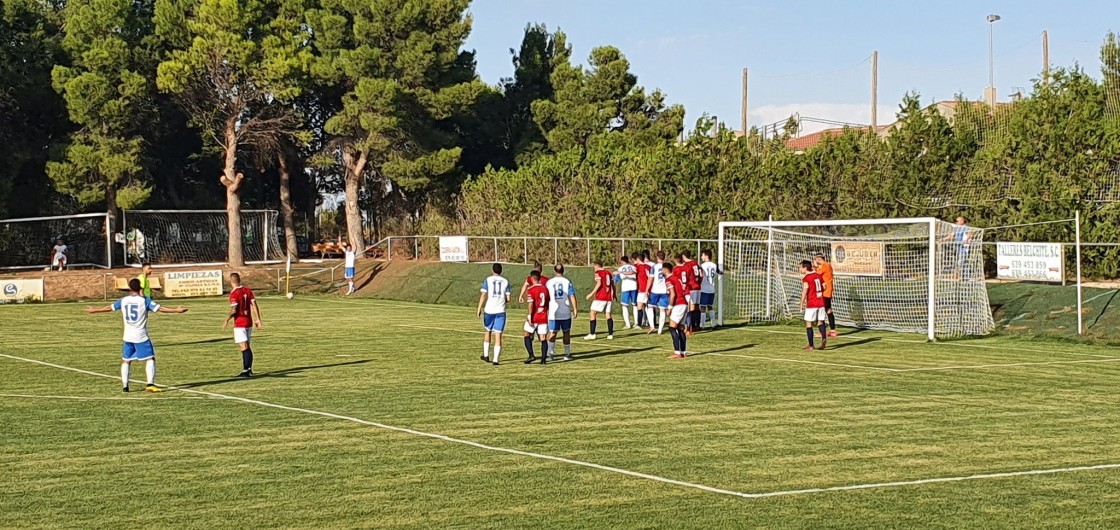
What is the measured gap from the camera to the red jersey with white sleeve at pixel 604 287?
25.6m

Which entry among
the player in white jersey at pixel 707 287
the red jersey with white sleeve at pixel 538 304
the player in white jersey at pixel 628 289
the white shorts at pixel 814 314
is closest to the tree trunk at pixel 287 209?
the player in white jersey at pixel 628 289

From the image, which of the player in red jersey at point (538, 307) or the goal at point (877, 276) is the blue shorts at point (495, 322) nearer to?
the player in red jersey at point (538, 307)

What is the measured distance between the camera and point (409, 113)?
53.7 meters

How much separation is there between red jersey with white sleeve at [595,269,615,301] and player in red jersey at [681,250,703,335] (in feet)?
5.64

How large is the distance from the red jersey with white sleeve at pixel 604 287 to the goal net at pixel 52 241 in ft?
96.8

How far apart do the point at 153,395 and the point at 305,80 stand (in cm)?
3831

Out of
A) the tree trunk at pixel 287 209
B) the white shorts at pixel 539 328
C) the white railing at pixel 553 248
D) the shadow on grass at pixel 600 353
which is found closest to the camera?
the white shorts at pixel 539 328

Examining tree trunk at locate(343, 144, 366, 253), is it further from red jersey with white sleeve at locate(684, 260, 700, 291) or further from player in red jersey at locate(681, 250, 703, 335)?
red jersey with white sleeve at locate(684, 260, 700, 291)

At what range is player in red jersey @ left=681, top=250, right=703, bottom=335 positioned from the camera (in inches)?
995

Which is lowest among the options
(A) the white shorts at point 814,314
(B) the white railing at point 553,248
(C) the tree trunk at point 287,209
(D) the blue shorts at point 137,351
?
(D) the blue shorts at point 137,351

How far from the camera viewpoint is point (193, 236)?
177ft

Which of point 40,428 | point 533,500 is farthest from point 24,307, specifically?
point 533,500

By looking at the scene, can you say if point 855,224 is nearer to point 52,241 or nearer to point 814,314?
point 814,314

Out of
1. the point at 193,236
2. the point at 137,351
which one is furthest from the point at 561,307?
the point at 193,236
